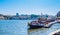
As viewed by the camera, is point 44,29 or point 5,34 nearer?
point 44,29

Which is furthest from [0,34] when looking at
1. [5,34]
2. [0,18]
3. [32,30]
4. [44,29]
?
[0,18]

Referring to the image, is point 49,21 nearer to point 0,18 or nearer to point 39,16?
point 39,16

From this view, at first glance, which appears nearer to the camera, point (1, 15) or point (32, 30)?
point (1, 15)

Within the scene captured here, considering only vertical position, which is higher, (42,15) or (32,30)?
(42,15)

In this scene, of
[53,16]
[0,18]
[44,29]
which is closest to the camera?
[53,16]

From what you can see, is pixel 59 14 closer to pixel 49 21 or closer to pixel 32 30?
pixel 49 21

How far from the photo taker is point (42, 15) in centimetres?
482

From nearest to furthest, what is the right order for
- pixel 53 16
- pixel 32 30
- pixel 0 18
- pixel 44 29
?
1. pixel 53 16
2. pixel 0 18
3. pixel 44 29
4. pixel 32 30

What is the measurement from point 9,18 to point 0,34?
307 cm

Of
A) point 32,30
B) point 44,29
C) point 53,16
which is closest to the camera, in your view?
point 53,16

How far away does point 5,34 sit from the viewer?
7.66 meters

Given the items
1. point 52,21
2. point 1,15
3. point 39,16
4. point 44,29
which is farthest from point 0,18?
point 44,29

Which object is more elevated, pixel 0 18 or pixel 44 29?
pixel 0 18

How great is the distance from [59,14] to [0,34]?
145 inches
